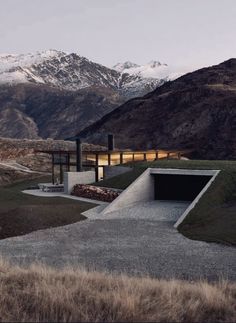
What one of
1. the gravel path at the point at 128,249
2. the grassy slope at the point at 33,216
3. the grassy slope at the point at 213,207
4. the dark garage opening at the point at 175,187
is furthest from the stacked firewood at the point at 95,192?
the gravel path at the point at 128,249

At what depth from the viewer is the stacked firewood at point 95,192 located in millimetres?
37531

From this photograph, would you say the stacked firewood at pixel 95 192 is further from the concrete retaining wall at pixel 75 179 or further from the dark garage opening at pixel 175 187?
the dark garage opening at pixel 175 187

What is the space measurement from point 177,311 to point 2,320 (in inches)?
134

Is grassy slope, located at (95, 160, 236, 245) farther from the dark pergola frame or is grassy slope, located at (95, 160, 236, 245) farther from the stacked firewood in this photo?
the dark pergola frame

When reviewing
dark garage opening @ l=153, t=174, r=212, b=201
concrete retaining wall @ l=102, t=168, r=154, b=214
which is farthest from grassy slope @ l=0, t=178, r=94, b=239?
dark garage opening @ l=153, t=174, r=212, b=201

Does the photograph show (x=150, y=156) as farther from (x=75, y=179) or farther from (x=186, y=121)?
(x=186, y=121)

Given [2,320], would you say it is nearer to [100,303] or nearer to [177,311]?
[100,303]

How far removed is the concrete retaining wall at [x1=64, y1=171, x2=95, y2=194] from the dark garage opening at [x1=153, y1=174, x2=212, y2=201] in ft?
25.9

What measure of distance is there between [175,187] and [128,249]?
17457mm

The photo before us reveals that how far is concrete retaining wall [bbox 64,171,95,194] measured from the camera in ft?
140

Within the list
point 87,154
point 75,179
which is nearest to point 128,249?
point 75,179

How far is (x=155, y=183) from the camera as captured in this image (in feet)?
131

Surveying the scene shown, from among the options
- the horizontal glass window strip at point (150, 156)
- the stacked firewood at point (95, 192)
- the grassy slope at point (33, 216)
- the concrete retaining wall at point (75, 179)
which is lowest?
the grassy slope at point (33, 216)

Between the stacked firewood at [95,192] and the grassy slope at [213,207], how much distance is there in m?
1.34
